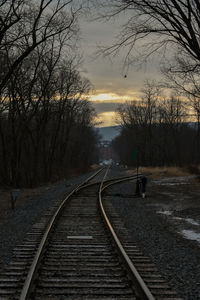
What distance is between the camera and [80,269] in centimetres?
648

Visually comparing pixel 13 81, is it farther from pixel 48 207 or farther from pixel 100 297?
pixel 100 297

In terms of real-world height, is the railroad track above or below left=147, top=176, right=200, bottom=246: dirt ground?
above

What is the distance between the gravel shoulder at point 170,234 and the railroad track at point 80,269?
32 cm

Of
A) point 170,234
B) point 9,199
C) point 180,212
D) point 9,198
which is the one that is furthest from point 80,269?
point 9,198

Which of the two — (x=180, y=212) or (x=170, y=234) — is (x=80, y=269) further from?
(x=180, y=212)

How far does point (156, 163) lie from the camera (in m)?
81.8

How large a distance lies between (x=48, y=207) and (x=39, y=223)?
3761 millimetres

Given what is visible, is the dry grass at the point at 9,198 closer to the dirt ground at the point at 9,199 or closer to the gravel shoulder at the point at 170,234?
the dirt ground at the point at 9,199

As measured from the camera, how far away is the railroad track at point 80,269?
5.22m

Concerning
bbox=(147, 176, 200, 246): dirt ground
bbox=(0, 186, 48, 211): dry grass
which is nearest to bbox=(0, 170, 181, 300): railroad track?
bbox=(147, 176, 200, 246): dirt ground

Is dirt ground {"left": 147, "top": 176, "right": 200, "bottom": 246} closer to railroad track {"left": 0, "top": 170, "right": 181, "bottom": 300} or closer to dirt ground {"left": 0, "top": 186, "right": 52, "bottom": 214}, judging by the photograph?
railroad track {"left": 0, "top": 170, "right": 181, "bottom": 300}

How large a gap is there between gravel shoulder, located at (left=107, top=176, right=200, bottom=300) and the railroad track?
0.32m

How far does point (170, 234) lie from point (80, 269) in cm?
455

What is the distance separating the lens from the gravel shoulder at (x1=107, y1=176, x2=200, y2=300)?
620cm
